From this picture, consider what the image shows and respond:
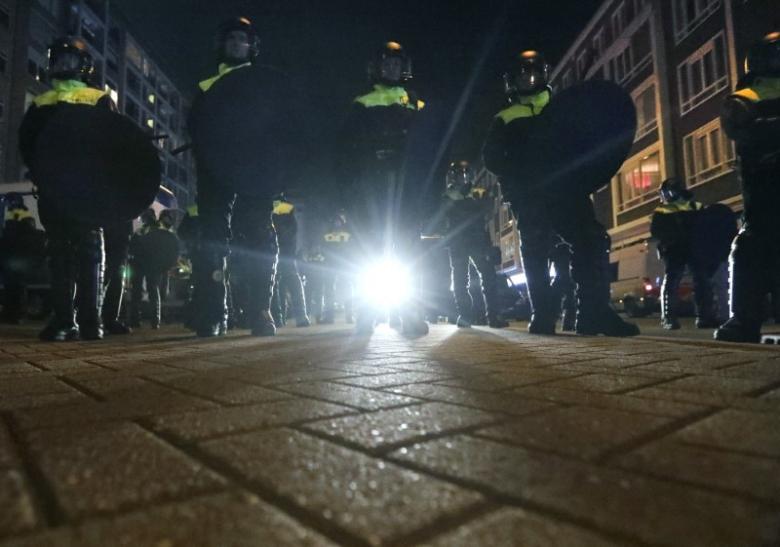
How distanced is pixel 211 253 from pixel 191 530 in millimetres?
4012

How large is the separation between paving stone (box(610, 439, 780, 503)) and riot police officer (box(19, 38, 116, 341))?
439cm

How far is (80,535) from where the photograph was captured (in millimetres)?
579

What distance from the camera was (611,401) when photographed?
1350 mm

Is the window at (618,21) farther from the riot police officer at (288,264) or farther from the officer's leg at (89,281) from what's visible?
the officer's leg at (89,281)

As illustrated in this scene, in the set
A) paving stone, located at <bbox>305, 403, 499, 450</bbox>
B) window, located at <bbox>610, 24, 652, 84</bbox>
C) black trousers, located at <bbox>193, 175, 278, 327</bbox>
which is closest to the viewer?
paving stone, located at <bbox>305, 403, 499, 450</bbox>

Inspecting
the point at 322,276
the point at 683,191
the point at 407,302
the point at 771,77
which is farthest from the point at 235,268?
the point at 683,191

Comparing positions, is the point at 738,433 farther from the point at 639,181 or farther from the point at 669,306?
the point at 639,181

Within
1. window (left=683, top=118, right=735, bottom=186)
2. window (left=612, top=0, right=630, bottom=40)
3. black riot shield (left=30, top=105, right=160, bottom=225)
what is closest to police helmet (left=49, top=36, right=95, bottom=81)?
black riot shield (left=30, top=105, right=160, bottom=225)

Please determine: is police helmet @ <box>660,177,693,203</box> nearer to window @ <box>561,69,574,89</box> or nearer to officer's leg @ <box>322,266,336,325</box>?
officer's leg @ <box>322,266,336,325</box>

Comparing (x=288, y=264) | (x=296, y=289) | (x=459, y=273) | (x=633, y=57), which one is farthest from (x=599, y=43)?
(x=296, y=289)

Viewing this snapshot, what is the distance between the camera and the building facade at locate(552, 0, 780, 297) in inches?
659

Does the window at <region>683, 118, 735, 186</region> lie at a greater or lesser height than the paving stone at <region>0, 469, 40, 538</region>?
greater

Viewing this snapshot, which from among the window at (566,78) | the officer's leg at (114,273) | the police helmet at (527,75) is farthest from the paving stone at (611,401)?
the window at (566,78)

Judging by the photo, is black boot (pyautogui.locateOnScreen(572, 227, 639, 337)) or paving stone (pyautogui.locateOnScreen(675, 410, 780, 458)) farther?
black boot (pyautogui.locateOnScreen(572, 227, 639, 337))
